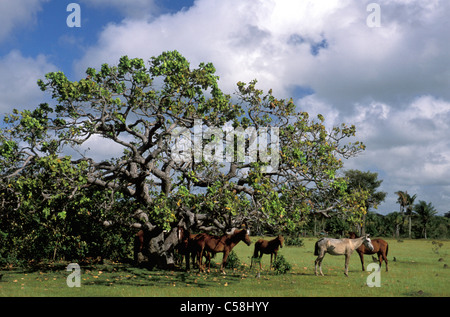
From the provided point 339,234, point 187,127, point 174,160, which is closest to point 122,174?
point 174,160

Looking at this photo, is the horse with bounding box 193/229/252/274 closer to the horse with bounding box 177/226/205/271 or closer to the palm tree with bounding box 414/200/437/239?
the horse with bounding box 177/226/205/271

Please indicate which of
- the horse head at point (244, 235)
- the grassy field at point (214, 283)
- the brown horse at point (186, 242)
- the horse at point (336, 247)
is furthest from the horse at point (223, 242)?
the horse at point (336, 247)

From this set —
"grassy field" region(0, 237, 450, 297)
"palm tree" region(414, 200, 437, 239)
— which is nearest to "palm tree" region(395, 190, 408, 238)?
"palm tree" region(414, 200, 437, 239)

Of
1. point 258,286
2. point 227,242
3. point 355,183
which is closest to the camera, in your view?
point 258,286

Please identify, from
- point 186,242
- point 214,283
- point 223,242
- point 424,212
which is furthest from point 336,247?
point 424,212

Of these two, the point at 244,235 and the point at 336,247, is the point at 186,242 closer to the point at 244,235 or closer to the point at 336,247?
the point at 244,235

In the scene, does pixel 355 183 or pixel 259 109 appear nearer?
pixel 259 109

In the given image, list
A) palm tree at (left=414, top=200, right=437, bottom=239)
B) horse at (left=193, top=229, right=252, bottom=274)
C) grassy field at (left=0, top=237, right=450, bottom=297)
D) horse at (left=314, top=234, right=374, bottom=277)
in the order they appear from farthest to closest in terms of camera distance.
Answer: palm tree at (left=414, top=200, right=437, bottom=239) < horse at (left=314, top=234, right=374, bottom=277) < horse at (left=193, top=229, right=252, bottom=274) < grassy field at (left=0, top=237, right=450, bottom=297)

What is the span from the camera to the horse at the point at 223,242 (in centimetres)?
1881

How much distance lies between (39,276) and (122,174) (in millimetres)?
6207

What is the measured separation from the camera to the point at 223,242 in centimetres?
1931

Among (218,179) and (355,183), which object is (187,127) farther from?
(355,183)

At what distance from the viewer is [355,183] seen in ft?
247

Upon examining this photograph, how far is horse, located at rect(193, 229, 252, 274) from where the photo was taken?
1881 cm
